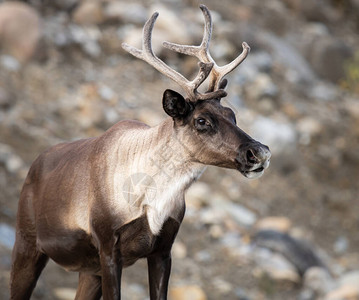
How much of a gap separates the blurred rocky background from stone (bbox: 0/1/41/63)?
2 centimetres

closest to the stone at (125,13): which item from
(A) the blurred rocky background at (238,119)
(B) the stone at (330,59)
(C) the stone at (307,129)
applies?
(A) the blurred rocky background at (238,119)

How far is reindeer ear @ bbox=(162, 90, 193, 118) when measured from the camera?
19.3ft

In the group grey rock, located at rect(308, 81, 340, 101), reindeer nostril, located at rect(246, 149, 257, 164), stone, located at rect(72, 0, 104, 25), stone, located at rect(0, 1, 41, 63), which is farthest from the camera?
grey rock, located at rect(308, 81, 340, 101)

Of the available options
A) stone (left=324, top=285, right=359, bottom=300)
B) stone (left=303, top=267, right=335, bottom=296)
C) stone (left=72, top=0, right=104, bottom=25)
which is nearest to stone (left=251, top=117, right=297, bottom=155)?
stone (left=303, top=267, right=335, bottom=296)

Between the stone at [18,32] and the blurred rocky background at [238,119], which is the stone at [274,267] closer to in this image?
the blurred rocky background at [238,119]

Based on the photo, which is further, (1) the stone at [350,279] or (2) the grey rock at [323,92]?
(2) the grey rock at [323,92]

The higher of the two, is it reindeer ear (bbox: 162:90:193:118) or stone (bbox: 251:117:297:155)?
stone (bbox: 251:117:297:155)

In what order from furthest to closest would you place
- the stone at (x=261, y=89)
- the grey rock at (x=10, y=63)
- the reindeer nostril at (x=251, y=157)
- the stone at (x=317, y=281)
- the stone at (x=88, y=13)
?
the stone at (x=261, y=89) → the stone at (x=88, y=13) → the grey rock at (x=10, y=63) → the stone at (x=317, y=281) → the reindeer nostril at (x=251, y=157)

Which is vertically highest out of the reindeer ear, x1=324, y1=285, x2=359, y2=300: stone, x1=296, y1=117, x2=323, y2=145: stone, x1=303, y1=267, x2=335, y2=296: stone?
x1=296, y1=117, x2=323, y2=145: stone

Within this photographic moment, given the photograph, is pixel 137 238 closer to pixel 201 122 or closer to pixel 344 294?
pixel 201 122

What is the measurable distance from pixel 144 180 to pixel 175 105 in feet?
2.17

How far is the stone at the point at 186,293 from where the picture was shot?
38.8 feet

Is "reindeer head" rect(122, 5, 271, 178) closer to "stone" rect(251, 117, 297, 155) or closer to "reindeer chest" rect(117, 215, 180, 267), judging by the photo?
"reindeer chest" rect(117, 215, 180, 267)

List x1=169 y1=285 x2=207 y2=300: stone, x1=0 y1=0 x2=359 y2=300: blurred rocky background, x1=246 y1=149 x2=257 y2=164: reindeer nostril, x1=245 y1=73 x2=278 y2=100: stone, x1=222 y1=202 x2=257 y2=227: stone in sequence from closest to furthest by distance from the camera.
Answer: x1=246 y1=149 x2=257 y2=164: reindeer nostril → x1=169 y1=285 x2=207 y2=300: stone → x1=0 y1=0 x2=359 y2=300: blurred rocky background → x1=222 y1=202 x2=257 y2=227: stone → x1=245 y1=73 x2=278 y2=100: stone
